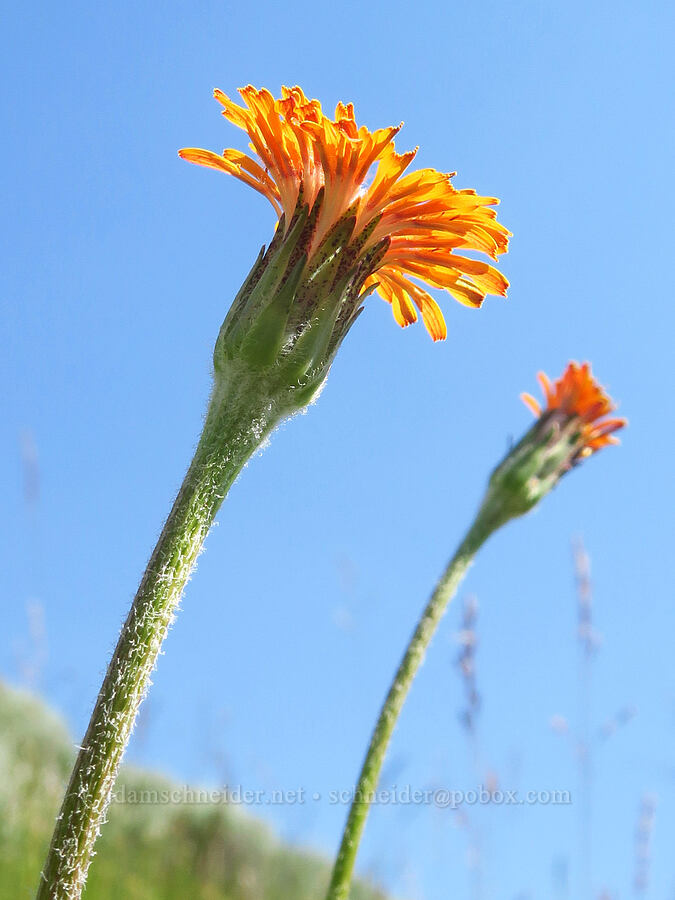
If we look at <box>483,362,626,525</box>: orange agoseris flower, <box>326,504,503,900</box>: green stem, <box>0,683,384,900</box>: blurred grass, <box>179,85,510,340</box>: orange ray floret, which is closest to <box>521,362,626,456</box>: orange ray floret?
<box>483,362,626,525</box>: orange agoseris flower

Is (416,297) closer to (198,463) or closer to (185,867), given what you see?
(198,463)

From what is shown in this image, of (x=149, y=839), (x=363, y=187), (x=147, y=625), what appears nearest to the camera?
(x=147, y=625)

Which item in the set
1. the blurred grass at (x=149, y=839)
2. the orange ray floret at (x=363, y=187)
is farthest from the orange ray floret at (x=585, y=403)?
the blurred grass at (x=149, y=839)

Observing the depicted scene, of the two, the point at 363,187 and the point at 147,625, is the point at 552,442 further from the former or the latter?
the point at 147,625

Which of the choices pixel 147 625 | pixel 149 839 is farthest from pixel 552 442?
pixel 149 839

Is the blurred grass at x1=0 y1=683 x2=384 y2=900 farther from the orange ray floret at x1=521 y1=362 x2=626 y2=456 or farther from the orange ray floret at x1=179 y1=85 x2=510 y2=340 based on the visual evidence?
the orange ray floret at x1=179 y1=85 x2=510 y2=340

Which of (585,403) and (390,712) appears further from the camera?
(585,403)
